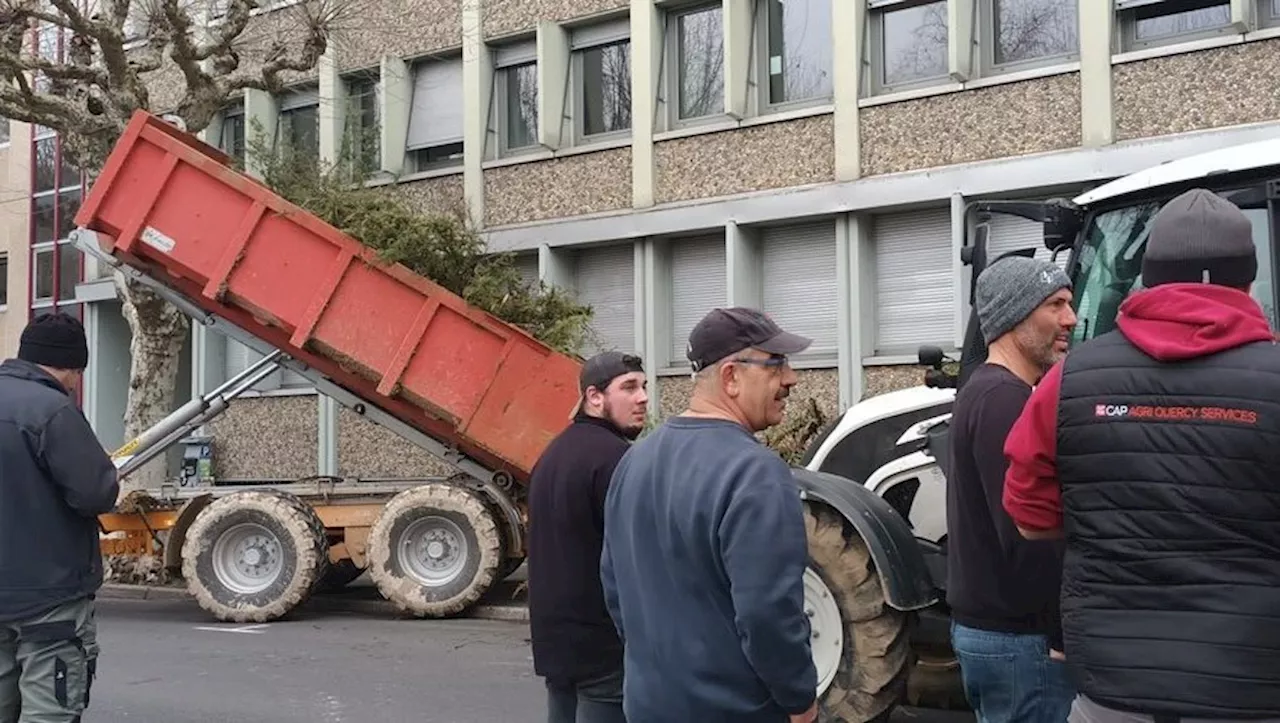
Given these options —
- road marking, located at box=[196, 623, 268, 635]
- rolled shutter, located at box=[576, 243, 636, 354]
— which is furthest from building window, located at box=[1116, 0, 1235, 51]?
road marking, located at box=[196, 623, 268, 635]

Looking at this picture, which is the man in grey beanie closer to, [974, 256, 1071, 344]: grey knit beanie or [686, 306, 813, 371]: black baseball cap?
[974, 256, 1071, 344]: grey knit beanie

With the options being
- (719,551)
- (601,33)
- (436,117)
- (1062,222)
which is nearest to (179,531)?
(1062,222)

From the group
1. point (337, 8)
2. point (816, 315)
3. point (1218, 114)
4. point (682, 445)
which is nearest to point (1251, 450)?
point (682, 445)

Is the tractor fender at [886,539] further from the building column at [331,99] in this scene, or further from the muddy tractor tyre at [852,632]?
the building column at [331,99]

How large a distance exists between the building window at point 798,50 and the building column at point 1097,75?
10.2 ft

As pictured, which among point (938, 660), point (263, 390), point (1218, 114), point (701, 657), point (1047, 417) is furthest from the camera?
point (263, 390)

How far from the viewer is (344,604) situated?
41.3 ft

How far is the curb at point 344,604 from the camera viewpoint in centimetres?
1162

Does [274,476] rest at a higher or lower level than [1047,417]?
lower

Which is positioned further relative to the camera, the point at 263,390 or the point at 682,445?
the point at 263,390

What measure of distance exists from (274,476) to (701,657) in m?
18.2

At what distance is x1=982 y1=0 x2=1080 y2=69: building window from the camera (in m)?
13.9

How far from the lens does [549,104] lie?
58.0 ft

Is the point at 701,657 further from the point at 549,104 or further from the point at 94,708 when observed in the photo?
the point at 549,104
